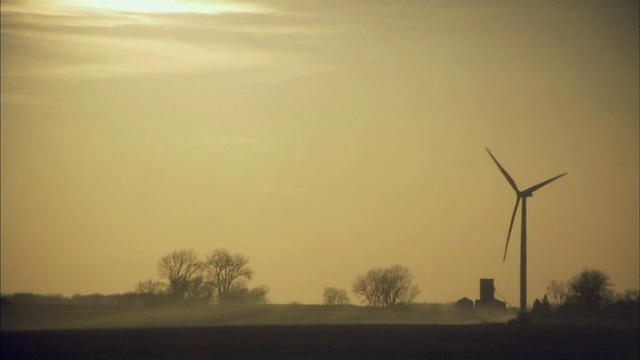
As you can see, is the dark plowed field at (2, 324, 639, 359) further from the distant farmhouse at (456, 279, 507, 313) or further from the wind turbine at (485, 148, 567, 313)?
the distant farmhouse at (456, 279, 507, 313)

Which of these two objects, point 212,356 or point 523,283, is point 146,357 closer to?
point 212,356

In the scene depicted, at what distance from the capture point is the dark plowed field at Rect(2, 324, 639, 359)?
98375mm

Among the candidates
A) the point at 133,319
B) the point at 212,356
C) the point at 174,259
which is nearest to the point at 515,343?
the point at 212,356

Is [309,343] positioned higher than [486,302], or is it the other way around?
[486,302]

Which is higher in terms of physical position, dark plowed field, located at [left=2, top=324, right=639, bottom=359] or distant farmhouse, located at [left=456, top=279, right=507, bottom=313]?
distant farmhouse, located at [left=456, top=279, right=507, bottom=313]

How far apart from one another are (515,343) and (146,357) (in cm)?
3364

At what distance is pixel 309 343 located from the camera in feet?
351

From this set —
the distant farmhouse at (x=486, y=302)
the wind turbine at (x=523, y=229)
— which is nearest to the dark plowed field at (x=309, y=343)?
the wind turbine at (x=523, y=229)

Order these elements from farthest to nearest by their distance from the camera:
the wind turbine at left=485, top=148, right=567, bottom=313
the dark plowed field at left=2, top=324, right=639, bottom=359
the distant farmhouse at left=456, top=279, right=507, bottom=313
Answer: the distant farmhouse at left=456, top=279, right=507, bottom=313
the wind turbine at left=485, top=148, right=567, bottom=313
the dark plowed field at left=2, top=324, right=639, bottom=359

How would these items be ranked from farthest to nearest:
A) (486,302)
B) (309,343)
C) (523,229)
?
1. (486,302)
2. (523,229)
3. (309,343)

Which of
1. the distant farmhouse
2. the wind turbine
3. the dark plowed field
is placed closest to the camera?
the dark plowed field

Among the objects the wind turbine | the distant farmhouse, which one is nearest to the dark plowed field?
the wind turbine

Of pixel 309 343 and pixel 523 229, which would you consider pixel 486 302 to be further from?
pixel 309 343

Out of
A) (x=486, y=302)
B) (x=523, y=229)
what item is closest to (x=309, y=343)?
(x=523, y=229)
